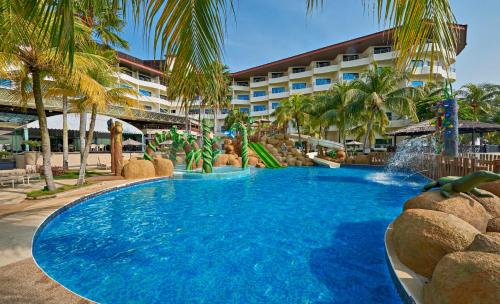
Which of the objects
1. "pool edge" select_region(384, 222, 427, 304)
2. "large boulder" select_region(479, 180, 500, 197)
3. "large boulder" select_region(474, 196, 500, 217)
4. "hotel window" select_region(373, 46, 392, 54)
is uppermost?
"hotel window" select_region(373, 46, 392, 54)

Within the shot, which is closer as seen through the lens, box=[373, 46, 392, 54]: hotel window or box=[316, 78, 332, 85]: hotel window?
box=[373, 46, 392, 54]: hotel window

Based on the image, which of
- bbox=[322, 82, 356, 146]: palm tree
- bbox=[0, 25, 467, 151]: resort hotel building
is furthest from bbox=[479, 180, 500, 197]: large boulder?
bbox=[0, 25, 467, 151]: resort hotel building

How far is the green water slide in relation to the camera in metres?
23.5

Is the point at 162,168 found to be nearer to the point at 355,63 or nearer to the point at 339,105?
the point at 339,105

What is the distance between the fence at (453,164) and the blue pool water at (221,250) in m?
2.89

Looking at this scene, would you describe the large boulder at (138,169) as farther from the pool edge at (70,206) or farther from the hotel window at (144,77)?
the hotel window at (144,77)

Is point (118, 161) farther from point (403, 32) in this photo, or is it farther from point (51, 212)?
point (403, 32)

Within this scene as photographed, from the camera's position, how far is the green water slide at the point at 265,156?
23514 millimetres

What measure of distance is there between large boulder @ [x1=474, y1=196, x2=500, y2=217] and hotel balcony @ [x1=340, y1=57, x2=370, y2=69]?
3728 cm

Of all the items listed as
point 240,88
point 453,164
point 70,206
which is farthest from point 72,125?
point 240,88

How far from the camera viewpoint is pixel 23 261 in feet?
14.0

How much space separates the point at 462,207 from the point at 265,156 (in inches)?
777

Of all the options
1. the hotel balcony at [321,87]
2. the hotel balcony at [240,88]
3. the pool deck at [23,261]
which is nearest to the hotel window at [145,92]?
the hotel balcony at [240,88]

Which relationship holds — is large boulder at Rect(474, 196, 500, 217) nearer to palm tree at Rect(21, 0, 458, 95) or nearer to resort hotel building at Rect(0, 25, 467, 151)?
palm tree at Rect(21, 0, 458, 95)
